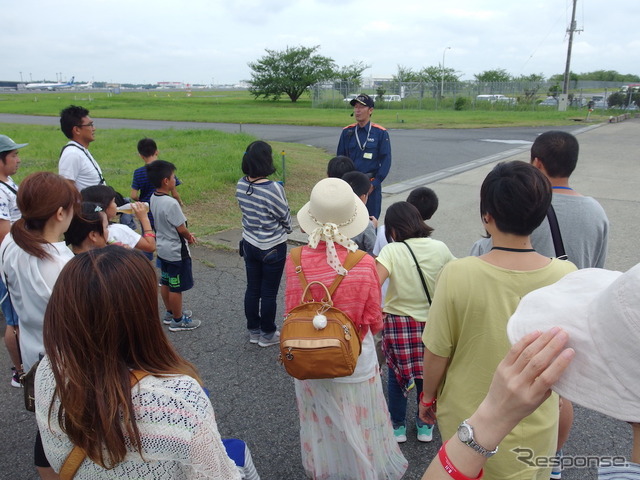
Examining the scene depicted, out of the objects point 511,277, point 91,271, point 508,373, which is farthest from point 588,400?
point 91,271

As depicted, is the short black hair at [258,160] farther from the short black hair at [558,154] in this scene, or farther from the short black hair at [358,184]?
the short black hair at [558,154]

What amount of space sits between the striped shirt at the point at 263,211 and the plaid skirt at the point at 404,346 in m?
1.40

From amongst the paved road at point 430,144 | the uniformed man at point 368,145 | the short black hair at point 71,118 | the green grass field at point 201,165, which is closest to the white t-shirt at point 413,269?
the uniformed man at point 368,145

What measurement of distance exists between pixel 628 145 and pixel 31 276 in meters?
18.5

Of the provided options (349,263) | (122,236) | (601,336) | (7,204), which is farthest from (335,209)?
(7,204)

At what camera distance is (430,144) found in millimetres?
17062

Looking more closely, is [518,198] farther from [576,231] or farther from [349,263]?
[576,231]

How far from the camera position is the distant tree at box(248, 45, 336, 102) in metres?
53.5

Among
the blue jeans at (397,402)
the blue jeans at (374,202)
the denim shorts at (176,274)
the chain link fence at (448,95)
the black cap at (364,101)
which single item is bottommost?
the blue jeans at (397,402)

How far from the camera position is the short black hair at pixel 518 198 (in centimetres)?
165

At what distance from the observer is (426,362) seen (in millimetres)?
1953

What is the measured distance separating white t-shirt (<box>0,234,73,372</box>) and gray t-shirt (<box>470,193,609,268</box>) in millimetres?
2216

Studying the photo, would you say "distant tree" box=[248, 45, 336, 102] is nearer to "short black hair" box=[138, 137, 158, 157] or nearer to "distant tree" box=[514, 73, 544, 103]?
"distant tree" box=[514, 73, 544, 103]

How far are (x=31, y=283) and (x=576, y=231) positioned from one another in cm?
287
